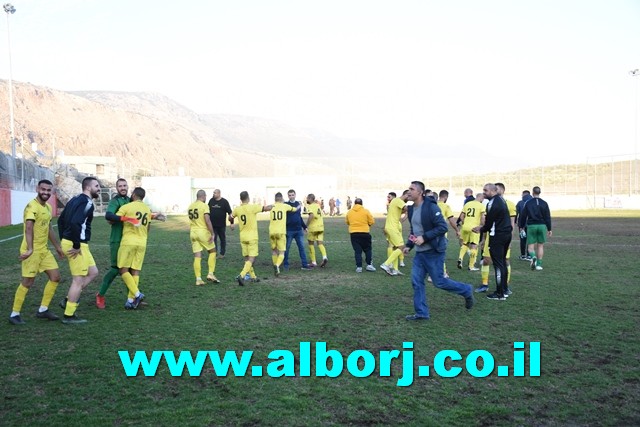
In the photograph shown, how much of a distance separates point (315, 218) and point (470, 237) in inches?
151

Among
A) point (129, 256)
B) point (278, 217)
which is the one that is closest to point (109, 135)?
point (278, 217)

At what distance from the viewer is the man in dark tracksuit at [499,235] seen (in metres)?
9.18

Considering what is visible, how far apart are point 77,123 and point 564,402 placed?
12205 cm

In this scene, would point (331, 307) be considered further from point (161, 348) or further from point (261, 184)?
point (261, 184)

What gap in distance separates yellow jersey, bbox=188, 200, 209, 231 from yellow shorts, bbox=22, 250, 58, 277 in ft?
11.2

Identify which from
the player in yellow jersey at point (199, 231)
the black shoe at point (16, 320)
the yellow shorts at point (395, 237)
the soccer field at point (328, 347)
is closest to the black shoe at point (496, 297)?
the soccer field at point (328, 347)

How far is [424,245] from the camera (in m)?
7.73

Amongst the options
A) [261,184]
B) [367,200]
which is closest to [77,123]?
[261,184]

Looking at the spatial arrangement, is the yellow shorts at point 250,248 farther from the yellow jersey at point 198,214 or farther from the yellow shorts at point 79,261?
the yellow shorts at point 79,261

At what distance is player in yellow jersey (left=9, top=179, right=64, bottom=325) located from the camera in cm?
716

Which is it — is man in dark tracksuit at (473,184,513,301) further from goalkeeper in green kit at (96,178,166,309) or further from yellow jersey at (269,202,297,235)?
goalkeeper in green kit at (96,178,166,309)

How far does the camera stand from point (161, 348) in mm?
6215

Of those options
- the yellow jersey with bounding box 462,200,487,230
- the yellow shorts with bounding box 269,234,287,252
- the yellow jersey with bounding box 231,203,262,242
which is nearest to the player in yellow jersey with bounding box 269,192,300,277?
the yellow shorts with bounding box 269,234,287,252

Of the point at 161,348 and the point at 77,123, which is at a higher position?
the point at 77,123
